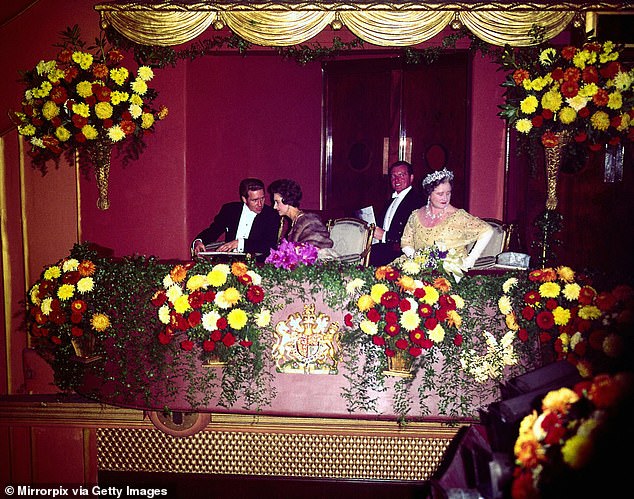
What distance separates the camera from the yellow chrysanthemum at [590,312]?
11.0 ft

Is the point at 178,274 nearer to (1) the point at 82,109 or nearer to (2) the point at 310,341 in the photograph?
(2) the point at 310,341

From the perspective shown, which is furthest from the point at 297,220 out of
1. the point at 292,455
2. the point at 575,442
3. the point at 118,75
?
the point at 575,442

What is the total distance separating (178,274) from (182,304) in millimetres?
205

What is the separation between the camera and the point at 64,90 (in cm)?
426

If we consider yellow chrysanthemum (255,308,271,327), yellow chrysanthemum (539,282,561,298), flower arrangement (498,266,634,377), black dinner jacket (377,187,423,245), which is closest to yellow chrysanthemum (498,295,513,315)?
flower arrangement (498,266,634,377)

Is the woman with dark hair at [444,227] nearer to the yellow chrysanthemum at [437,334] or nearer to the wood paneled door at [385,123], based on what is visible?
the yellow chrysanthemum at [437,334]

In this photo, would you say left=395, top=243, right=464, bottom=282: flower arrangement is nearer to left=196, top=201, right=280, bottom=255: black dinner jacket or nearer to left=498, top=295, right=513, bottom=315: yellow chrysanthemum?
left=498, top=295, right=513, bottom=315: yellow chrysanthemum

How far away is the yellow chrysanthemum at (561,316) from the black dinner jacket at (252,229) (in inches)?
109

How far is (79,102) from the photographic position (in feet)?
14.2

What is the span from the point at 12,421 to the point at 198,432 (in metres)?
1.54

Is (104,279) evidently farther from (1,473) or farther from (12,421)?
(1,473)

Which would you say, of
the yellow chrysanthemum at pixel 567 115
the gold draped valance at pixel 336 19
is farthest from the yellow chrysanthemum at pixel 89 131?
the yellow chrysanthemum at pixel 567 115

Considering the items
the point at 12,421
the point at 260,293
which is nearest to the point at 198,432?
the point at 260,293

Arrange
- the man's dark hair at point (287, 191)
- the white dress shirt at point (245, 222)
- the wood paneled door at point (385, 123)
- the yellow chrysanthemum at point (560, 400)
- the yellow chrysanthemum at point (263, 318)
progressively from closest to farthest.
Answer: the yellow chrysanthemum at point (560, 400) → the yellow chrysanthemum at point (263, 318) → the man's dark hair at point (287, 191) → the white dress shirt at point (245, 222) → the wood paneled door at point (385, 123)
